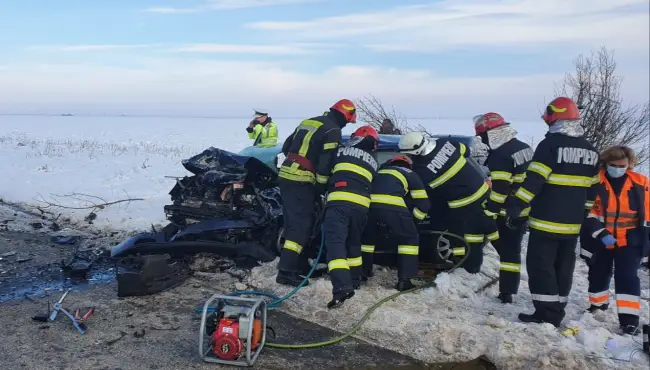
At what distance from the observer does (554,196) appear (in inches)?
200

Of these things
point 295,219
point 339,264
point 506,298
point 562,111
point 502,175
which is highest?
point 562,111

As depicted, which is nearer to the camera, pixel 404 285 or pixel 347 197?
pixel 347 197

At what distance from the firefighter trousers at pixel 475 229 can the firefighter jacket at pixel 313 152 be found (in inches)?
62.3

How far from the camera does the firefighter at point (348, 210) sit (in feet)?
18.0

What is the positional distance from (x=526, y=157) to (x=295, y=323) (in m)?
2.97

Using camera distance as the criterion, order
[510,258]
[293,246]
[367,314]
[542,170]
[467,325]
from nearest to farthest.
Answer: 1. [467,325]
2. [542,170]
3. [367,314]
4. [510,258]
5. [293,246]

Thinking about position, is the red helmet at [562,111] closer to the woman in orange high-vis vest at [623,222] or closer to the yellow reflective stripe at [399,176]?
the woman in orange high-vis vest at [623,222]

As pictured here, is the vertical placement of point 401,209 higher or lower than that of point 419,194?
lower

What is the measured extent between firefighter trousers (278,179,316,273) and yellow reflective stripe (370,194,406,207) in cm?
72

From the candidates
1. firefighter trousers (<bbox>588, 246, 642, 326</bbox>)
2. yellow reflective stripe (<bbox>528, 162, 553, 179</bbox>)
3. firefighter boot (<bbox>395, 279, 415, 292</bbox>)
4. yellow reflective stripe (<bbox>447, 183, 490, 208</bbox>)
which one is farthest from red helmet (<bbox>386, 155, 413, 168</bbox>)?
firefighter trousers (<bbox>588, 246, 642, 326</bbox>)

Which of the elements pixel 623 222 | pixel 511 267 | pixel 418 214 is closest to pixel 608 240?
pixel 623 222

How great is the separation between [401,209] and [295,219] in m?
1.15

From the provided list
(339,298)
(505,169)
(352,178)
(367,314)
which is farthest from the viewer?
(505,169)

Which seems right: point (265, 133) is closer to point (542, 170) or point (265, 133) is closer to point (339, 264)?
point (339, 264)
